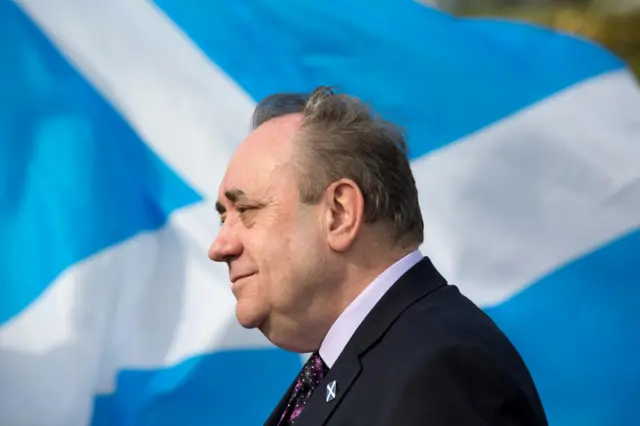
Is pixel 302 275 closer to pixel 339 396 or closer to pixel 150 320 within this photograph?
pixel 339 396

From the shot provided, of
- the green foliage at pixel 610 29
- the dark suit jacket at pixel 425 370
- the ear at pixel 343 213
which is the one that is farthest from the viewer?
the green foliage at pixel 610 29

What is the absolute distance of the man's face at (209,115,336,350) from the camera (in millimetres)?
2160

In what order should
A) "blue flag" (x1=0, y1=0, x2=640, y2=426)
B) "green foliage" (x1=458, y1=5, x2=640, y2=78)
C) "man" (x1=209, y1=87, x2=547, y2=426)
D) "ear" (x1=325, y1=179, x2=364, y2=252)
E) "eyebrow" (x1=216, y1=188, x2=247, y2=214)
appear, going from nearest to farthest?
1. "man" (x1=209, y1=87, x2=547, y2=426)
2. "ear" (x1=325, y1=179, x2=364, y2=252)
3. "eyebrow" (x1=216, y1=188, x2=247, y2=214)
4. "blue flag" (x1=0, y1=0, x2=640, y2=426)
5. "green foliage" (x1=458, y1=5, x2=640, y2=78)

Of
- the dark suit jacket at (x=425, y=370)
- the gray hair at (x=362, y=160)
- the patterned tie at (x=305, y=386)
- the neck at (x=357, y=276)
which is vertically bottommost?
the dark suit jacket at (x=425, y=370)

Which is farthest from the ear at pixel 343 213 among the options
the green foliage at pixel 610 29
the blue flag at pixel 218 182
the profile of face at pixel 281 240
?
the green foliage at pixel 610 29

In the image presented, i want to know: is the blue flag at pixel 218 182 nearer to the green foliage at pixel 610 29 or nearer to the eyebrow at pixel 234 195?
the eyebrow at pixel 234 195

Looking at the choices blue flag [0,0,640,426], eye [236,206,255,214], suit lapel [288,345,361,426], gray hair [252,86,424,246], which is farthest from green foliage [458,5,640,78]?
suit lapel [288,345,361,426]

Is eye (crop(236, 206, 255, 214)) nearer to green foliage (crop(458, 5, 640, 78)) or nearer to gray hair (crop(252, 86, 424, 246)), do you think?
gray hair (crop(252, 86, 424, 246))

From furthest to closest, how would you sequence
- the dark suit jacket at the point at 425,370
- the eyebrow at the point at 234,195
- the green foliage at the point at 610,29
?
the green foliage at the point at 610,29, the eyebrow at the point at 234,195, the dark suit jacket at the point at 425,370

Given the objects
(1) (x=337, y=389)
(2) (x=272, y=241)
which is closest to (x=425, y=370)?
(1) (x=337, y=389)

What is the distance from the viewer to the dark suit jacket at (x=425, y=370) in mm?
1877

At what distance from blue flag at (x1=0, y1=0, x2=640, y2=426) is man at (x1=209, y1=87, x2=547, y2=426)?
0.99 metres

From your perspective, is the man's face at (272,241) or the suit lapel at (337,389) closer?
the suit lapel at (337,389)

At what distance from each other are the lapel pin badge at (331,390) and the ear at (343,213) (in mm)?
237
